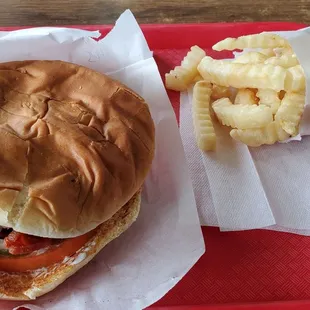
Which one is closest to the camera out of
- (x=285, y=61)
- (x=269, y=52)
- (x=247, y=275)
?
(x=247, y=275)

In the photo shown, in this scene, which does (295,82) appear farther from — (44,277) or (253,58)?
(44,277)

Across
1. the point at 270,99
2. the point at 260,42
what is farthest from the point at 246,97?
the point at 260,42

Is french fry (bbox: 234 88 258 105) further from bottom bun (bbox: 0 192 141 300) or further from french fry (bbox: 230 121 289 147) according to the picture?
bottom bun (bbox: 0 192 141 300)

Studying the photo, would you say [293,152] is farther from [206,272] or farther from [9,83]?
[9,83]

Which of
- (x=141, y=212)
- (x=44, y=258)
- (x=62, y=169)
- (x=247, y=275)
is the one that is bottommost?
(x=247, y=275)

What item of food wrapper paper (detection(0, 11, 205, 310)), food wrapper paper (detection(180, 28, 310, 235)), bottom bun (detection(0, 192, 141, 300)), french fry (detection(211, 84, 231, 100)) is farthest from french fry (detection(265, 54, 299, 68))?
bottom bun (detection(0, 192, 141, 300))

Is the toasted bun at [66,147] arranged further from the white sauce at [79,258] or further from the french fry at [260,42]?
the french fry at [260,42]
